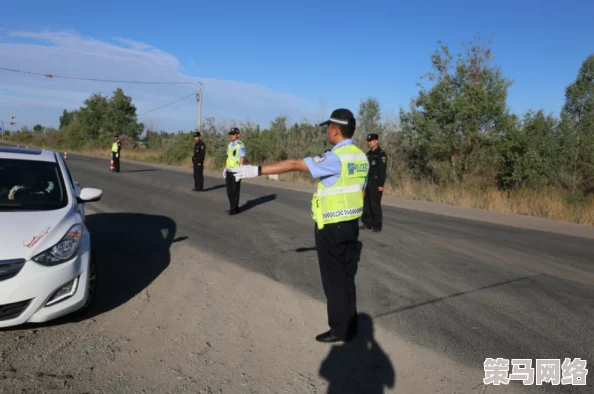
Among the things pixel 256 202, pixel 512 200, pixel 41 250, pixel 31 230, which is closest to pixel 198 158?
pixel 256 202

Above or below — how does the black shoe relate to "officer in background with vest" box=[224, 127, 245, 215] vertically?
below

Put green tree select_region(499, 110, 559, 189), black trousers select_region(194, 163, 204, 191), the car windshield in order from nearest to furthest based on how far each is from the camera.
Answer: the car windshield < black trousers select_region(194, 163, 204, 191) < green tree select_region(499, 110, 559, 189)

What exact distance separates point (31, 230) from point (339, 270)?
2632mm

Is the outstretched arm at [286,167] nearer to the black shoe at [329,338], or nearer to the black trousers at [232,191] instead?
the black shoe at [329,338]

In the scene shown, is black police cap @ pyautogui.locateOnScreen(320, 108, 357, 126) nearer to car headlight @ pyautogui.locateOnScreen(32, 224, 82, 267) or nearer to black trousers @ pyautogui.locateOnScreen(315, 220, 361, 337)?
black trousers @ pyautogui.locateOnScreen(315, 220, 361, 337)

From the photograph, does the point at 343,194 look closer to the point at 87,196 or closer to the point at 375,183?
the point at 87,196

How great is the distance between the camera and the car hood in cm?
391

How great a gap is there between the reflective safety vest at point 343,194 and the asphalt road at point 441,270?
4.23 ft

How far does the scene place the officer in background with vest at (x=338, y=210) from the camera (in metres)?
3.98

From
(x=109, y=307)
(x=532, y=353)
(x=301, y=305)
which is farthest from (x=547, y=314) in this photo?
(x=109, y=307)

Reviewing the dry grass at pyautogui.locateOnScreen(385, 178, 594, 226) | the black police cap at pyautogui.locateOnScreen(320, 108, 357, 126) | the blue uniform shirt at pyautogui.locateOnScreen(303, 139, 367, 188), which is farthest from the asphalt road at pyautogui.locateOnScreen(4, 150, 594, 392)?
the dry grass at pyautogui.locateOnScreen(385, 178, 594, 226)

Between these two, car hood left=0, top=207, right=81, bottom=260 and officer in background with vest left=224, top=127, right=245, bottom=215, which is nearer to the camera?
car hood left=0, top=207, right=81, bottom=260

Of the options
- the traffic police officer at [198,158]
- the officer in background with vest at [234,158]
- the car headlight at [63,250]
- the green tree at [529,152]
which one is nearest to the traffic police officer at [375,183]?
the officer in background with vest at [234,158]

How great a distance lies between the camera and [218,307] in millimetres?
5047
